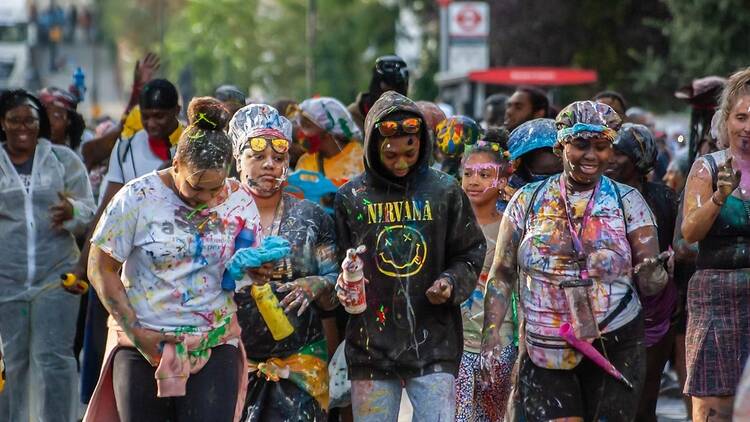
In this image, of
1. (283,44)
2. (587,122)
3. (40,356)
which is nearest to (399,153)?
(587,122)

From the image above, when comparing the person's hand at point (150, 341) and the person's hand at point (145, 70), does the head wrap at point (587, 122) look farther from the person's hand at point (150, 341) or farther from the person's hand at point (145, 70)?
the person's hand at point (145, 70)

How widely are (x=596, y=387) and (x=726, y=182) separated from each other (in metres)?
1.03

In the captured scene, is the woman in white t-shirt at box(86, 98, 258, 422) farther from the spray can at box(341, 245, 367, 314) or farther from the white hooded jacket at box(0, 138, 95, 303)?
the white hooded jacket at box(0, 138, 95, 303)

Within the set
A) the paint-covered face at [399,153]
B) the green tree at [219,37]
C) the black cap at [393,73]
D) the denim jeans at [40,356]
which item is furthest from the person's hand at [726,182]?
the green tree at [219,37]

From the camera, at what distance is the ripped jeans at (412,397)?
726 centimetres

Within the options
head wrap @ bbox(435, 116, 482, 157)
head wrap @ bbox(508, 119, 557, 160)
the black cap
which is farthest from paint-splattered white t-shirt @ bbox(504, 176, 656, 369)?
the black cap

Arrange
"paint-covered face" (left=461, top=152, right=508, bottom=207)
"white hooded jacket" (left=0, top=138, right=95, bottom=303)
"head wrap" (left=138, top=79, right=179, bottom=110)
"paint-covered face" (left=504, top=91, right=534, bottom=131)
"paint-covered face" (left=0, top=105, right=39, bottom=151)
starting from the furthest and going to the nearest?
"paint-covered face" (left=504, top=91, right=534, bottom=131) → "head wrap" (left=138, top=79, right=179, bottom=110) → "paint-covered face" (left=0, top=105, right=39, bottom=151) → "white hooded jacket" (left=0, top=138, right=95, bottom=303) → "paint-covered face" (left=461, top=152, right=508, bottom=207)

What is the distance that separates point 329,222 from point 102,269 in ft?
4.23

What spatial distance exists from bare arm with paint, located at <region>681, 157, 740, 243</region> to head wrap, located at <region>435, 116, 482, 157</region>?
2354mm

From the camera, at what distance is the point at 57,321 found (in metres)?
9.55

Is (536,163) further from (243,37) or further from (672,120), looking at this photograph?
(243,37)

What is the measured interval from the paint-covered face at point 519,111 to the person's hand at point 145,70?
2.45 meters

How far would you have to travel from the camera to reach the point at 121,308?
654 centimetres

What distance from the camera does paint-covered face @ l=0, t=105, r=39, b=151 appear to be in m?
9.53
